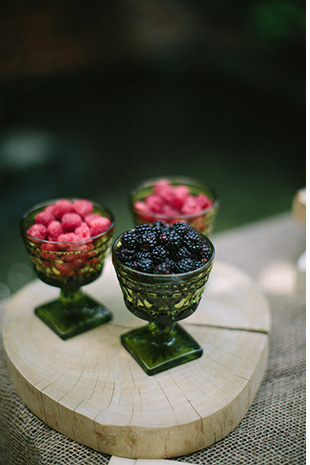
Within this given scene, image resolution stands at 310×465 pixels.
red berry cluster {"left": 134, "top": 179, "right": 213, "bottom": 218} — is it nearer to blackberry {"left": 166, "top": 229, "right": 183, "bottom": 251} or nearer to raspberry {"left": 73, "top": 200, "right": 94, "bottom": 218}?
raspberry {"left": 73, "top": 200, "right": 94, "bottom": 218}

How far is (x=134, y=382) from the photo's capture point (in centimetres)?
104

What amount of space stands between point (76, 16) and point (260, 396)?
10.2 feet

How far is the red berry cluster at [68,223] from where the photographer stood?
107 centimetres

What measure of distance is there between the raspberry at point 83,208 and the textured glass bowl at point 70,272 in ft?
0.20

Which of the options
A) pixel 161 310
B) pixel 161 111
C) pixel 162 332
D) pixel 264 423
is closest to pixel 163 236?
pixel 161 310

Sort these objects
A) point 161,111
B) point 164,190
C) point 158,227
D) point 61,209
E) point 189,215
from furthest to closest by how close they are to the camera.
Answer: point 161,111 → point 164,190 → point 189,215 → point 61,209 → point 158,227

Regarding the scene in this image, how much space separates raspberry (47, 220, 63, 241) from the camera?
1072 mm

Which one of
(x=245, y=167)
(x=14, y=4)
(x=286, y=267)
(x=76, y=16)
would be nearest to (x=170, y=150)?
(x=245, y=167)

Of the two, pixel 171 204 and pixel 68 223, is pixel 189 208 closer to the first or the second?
pixel 171 204

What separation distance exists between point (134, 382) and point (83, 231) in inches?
14.5

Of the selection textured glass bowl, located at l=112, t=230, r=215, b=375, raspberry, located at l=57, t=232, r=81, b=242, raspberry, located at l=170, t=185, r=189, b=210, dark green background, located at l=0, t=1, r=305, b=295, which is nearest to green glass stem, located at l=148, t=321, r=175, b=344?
textured glass bowl, located at l=112, t=230, r=215, b=375

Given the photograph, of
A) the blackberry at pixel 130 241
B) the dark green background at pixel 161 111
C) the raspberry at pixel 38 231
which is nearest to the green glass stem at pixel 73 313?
the raspberry at pixel 38 231

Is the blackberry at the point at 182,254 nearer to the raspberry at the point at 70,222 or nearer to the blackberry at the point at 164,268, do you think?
the blackberry at the point at 164,268

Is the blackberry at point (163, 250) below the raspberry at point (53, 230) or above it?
above
